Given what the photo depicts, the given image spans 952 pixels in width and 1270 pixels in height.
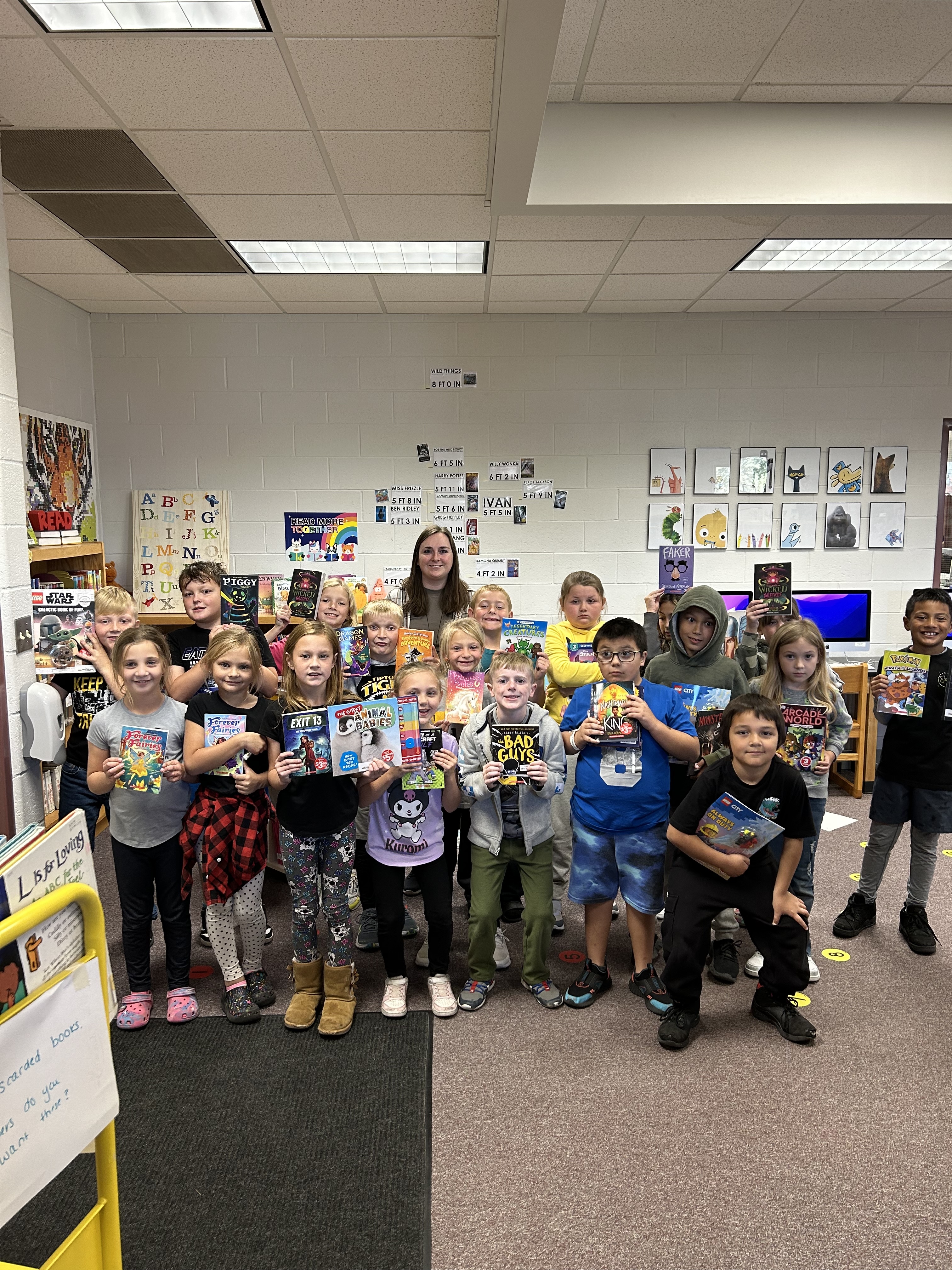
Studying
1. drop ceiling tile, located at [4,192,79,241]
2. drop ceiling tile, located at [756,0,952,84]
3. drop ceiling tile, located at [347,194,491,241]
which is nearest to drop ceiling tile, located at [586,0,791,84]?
drop ceiling tile, located at [756,0,952,84]

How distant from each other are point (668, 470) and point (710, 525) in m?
0.48

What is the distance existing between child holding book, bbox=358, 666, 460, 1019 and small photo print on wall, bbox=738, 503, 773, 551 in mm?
3497

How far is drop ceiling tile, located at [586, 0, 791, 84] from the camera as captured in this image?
244 centimetres

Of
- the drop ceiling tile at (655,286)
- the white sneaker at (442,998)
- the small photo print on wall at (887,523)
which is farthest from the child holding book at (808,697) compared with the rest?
the small photo print on wall at (887,523)

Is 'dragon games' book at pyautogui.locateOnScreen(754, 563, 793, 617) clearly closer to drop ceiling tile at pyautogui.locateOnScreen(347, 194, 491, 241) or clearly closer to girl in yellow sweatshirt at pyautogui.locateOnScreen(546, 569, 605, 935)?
girl in yellow sweatshirt at pyautogui.locateOnScreen(546, 569, 605, 935)

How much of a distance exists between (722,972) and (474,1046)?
3.25 feet

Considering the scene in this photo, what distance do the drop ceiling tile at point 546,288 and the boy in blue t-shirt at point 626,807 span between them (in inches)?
102

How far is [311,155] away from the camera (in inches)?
121

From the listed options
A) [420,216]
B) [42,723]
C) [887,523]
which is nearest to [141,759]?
[42,723]

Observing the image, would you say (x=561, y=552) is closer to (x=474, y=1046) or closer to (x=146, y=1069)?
(x=474, y=1046)

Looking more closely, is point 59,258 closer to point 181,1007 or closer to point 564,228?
point 564,228

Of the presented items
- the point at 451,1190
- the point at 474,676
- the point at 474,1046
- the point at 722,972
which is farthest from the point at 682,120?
the point at 451,1190

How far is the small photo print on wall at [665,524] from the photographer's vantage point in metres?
5.56

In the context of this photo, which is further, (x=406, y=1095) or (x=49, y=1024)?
(x=406, y=1095)
